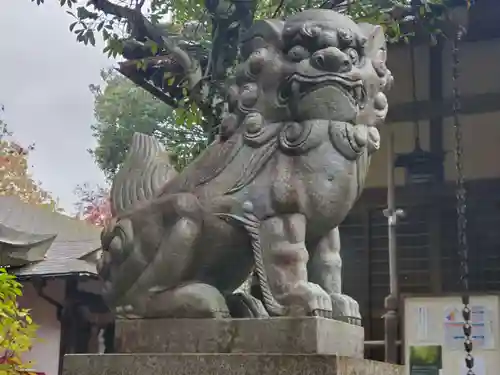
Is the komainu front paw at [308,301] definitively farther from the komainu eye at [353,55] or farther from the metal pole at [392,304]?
the metal pole at [392,304]

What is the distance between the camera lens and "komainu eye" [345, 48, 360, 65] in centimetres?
322

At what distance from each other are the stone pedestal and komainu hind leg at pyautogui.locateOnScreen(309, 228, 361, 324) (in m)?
0.08

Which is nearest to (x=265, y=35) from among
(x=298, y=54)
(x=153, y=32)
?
(x=298, y=54)

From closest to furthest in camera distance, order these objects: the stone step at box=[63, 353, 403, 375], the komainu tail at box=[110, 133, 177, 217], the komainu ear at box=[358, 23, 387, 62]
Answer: the stone step at box=[63, 353, 403, 375], the komainu ear at box=[358, 23, 387, 62], the komainu tail at box=[110, 133, 177, 217]

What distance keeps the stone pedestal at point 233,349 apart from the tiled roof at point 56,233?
18.0ft

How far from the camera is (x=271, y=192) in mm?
Result: 3119

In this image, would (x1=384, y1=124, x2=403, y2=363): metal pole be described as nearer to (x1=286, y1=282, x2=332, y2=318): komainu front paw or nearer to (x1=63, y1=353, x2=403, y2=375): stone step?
(x1=63, y1=353, x2=403, y2=375): stone step

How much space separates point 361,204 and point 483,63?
2099mm

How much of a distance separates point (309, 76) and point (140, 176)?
3.12ft

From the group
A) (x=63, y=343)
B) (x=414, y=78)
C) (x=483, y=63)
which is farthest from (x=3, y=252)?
(x=483, y=63)

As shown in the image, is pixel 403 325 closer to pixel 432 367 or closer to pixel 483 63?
pixel 432 367

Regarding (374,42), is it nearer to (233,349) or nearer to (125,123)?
(233,349)

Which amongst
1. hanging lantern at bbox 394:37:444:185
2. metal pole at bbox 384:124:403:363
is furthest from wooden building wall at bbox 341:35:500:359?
metal pole at bbox 384:124:403:363

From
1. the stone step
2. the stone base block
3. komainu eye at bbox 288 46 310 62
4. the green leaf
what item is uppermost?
the green leaf
